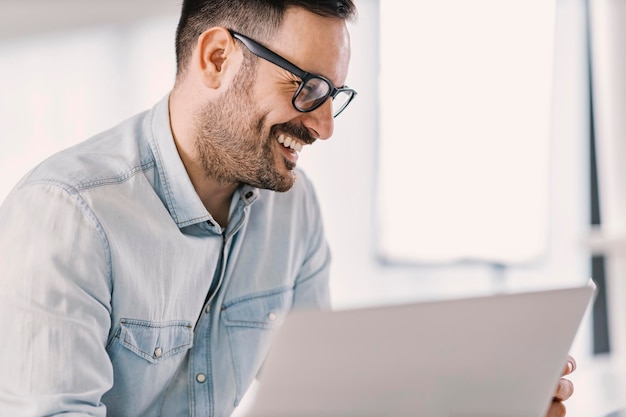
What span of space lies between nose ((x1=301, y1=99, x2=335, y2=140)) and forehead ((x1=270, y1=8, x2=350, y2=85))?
0.20 feet

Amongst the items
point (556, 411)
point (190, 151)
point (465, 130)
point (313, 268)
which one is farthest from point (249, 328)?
point (465, 130)

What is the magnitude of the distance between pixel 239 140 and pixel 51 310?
0.47m

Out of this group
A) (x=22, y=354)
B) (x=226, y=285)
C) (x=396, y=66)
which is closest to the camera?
(x=22, y=354)

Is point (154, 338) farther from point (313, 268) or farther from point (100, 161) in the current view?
point (313, 268)

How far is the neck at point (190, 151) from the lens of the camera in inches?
56.7

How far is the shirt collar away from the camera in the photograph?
139 centimetres

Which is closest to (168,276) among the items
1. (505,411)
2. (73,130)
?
(505,411)

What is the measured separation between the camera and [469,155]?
3.36 meters

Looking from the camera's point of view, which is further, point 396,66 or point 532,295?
point 396,66

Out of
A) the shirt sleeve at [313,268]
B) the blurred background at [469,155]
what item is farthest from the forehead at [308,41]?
the blurred background at [469,155]

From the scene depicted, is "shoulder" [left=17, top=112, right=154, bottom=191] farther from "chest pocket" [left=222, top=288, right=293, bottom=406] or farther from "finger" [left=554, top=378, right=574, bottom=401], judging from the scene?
"finger" [left=554, top=378, right=574, bottom=401]

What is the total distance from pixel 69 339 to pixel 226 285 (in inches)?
16.1

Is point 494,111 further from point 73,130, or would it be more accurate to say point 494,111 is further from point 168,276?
point 168,276

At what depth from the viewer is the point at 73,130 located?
8.24 feet
